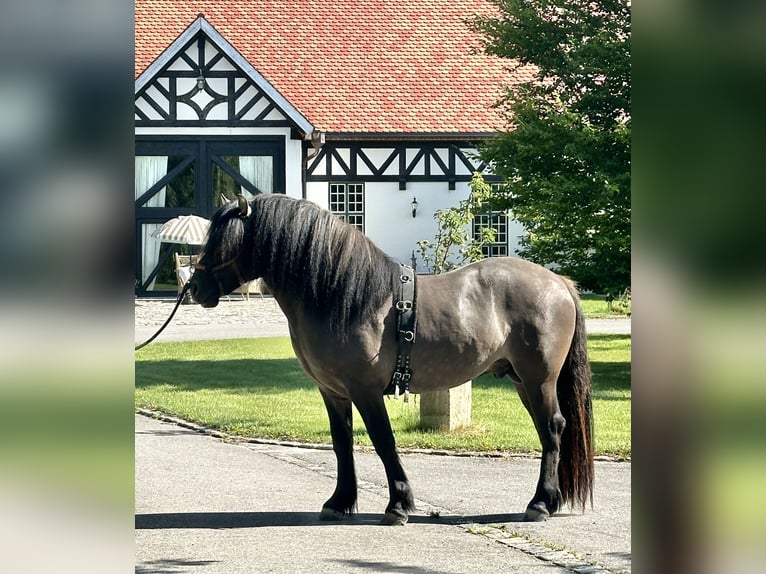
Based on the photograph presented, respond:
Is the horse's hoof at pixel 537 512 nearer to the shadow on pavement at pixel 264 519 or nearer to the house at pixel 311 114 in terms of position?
the shadow on pavement at pixel 264 519

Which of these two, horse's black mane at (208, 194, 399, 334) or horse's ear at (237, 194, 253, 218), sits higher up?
horse's ear at (237, 194, 253, 218)

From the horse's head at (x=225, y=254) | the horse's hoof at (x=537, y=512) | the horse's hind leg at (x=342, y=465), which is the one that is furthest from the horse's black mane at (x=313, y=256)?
the horse's hoof at (x=537, y=512)

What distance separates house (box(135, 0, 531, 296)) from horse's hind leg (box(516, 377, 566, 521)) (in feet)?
70.1

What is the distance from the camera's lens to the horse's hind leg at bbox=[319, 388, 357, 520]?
22.0ft

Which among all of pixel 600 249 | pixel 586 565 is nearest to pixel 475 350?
pixel 586 565

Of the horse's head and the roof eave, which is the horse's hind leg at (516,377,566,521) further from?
the roof eave

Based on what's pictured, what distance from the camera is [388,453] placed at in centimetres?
644

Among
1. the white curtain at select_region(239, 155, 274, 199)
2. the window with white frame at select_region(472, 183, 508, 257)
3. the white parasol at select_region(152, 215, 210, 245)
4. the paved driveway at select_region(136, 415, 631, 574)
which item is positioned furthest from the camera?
the window with white frame at select_region(472, 183, 508, 257)

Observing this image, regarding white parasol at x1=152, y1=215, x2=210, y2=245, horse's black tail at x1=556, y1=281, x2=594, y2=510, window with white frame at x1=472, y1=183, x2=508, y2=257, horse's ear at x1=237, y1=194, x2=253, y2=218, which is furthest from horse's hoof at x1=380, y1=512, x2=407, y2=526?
window with white frame at x1=472, y1=183, x2=508, y2=257

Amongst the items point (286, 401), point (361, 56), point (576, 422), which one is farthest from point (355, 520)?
point (361, 56)

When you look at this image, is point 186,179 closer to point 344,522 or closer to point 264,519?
point 264,519
